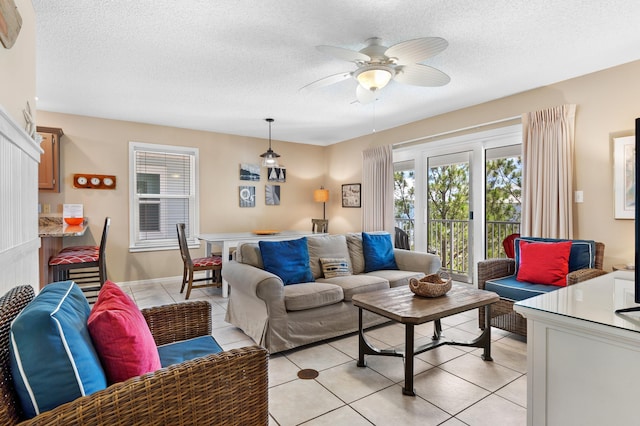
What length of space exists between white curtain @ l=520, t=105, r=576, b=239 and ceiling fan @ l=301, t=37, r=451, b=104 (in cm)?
156

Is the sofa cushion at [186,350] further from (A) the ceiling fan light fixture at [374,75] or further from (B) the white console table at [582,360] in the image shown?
(A) the ceiling fan light fixture at [374,75]

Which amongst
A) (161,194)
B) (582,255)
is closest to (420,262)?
(582,255)

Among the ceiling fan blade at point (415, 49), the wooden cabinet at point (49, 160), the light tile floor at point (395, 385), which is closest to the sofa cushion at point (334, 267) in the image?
the light tile floor at point (395, 385)

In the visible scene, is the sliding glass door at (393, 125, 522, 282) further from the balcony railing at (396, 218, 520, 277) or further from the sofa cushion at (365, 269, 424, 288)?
the sofa cushion at (365, 269, 424, 288)

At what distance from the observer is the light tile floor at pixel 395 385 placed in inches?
73.1

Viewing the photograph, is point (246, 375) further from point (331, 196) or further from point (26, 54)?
point (331, 196)

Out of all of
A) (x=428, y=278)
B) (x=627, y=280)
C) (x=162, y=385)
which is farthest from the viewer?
(x=428, y=278)

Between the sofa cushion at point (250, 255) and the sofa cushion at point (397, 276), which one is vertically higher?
the sofa cushion at point (250, 255)

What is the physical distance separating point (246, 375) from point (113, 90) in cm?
380

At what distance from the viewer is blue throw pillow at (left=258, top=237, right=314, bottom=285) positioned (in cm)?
306

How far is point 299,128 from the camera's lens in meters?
5.56

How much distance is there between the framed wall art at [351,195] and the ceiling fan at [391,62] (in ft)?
10.9

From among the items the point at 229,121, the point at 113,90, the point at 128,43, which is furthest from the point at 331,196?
the point at 128,43

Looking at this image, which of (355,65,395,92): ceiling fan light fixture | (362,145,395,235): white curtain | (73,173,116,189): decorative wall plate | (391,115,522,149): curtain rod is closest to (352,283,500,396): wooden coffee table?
(355,65,395,92): ceiling fan light fixture
